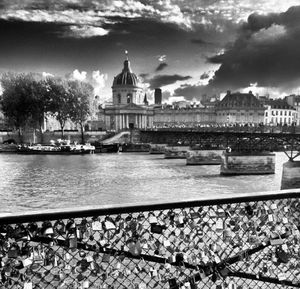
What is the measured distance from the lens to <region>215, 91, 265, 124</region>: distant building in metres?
87.6

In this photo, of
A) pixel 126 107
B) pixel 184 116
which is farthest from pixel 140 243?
pixel 184 116

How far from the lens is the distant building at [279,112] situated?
88438 mm

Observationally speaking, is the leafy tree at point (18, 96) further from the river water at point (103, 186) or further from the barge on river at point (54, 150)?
the river water at point (103, 186)

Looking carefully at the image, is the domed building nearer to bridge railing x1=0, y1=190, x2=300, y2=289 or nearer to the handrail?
bridge railing x1=0, y1=190, x2=300, y2=289

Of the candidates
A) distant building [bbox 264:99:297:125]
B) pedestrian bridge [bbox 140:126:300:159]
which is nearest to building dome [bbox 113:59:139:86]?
distant building [bbox 264:99:297:125]

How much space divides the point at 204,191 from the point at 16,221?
51.6ft

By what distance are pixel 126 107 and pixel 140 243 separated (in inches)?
3130

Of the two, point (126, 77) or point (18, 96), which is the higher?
point (126, 77)

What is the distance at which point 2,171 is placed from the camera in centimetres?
2467

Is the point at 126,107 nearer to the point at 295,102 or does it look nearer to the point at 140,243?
the point at 295,102

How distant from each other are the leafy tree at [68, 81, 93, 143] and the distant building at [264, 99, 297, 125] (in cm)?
5519

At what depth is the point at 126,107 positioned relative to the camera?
81250mm

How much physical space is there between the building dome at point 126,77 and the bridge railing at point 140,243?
87815 mm

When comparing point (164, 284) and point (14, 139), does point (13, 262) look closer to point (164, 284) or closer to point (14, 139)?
point (164, 284)
